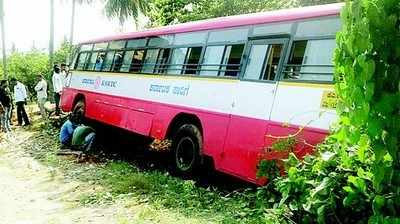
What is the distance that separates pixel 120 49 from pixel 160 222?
729cm

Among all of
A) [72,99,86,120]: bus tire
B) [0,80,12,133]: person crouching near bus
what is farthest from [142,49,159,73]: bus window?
[0,80,12,133]: person crouching near bus

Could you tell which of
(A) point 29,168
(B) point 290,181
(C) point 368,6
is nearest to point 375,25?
(C) point 368,6

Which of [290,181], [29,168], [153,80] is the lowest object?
[29,168]

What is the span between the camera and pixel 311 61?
7.05 metres

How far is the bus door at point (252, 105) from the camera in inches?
301

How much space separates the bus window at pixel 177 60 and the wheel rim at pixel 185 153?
1.36m

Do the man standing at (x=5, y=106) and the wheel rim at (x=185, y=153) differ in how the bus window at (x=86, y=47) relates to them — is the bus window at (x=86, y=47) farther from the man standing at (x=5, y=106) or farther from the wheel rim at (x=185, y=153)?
the wheel rim at (x=185, y=153)

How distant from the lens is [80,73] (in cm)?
1562

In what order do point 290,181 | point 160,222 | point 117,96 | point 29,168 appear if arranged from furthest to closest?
1. point 117,96
2. point 29,168
3. point 160,222
4. point 290,181

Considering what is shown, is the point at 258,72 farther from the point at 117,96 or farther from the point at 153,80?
the point at 117,96

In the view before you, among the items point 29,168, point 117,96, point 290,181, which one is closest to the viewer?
point 290,181

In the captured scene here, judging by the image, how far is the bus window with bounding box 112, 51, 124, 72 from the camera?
1291cm

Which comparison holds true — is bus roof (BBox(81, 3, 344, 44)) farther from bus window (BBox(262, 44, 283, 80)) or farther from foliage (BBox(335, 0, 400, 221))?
foliage (BBox(335, 0, 400, 221))

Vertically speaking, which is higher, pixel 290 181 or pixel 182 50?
pixel 182 50
